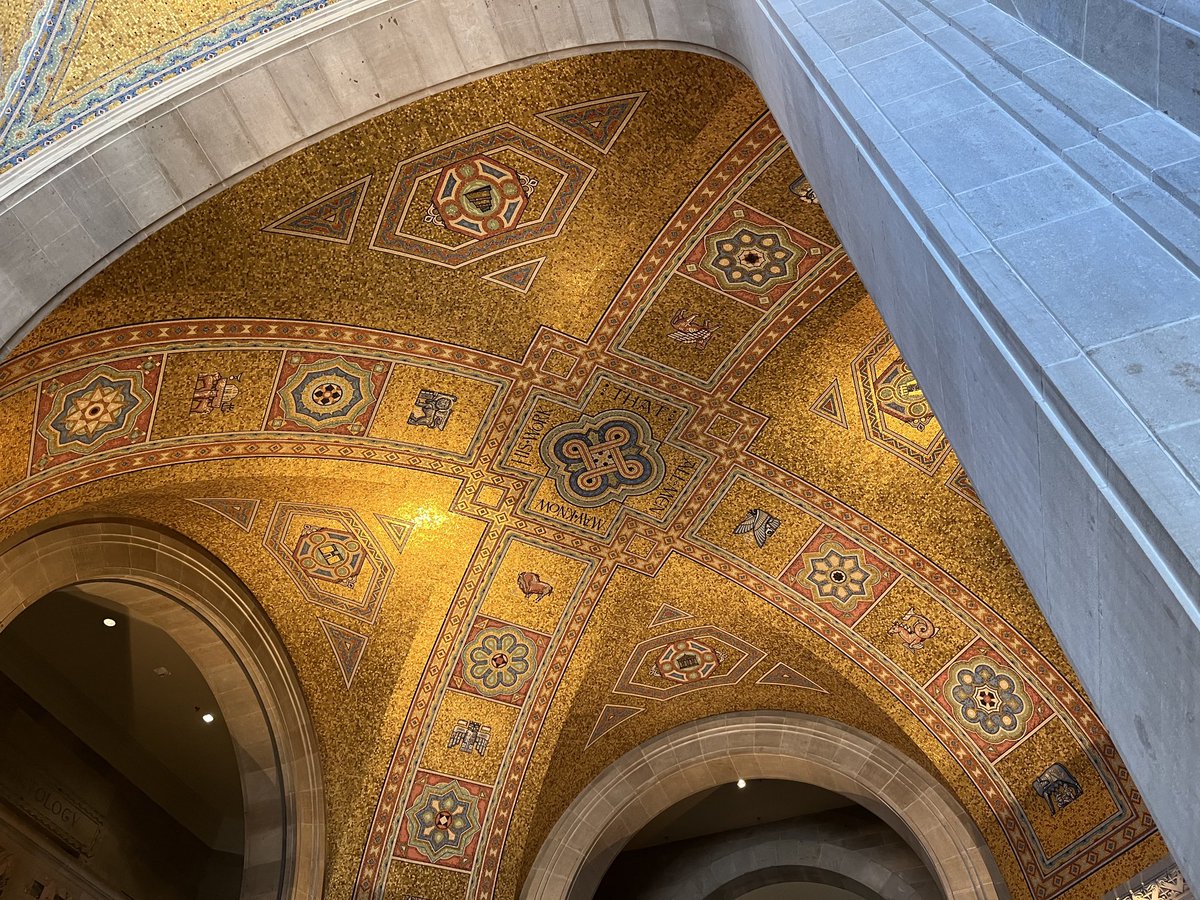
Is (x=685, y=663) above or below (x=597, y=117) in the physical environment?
below

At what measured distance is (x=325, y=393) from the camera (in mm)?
6488

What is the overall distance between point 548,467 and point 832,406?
201 centimetres

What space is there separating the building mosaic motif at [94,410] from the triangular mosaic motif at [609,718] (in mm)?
4497

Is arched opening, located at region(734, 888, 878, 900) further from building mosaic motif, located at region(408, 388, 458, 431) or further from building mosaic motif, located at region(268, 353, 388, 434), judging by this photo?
building mosaic motif, located at region(268, 353, 388, 434)

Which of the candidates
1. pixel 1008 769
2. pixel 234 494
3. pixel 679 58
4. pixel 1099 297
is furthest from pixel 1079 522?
pixel 1008 769

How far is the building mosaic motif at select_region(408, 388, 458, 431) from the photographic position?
22.2 ft

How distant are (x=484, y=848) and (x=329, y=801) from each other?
130cm

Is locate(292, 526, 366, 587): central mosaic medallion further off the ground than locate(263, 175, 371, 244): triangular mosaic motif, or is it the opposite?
locate(263, 175, 371, 244): triangular mosaic motif

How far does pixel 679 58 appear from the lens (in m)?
5.20

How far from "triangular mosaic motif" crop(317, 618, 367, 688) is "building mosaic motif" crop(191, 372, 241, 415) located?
2356mm

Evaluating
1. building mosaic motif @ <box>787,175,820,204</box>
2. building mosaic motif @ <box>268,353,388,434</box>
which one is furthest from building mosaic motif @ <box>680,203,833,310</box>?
building mosaic motif @ <box>268,353,388,434</box>

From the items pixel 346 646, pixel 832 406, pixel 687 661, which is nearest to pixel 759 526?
pixel 832 406

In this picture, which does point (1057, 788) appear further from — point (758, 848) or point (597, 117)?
point (597, 117)

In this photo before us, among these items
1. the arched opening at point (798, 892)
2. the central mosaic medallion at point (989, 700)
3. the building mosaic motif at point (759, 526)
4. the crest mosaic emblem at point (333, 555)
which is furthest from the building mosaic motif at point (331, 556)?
the arched opening at point (798, 892)
